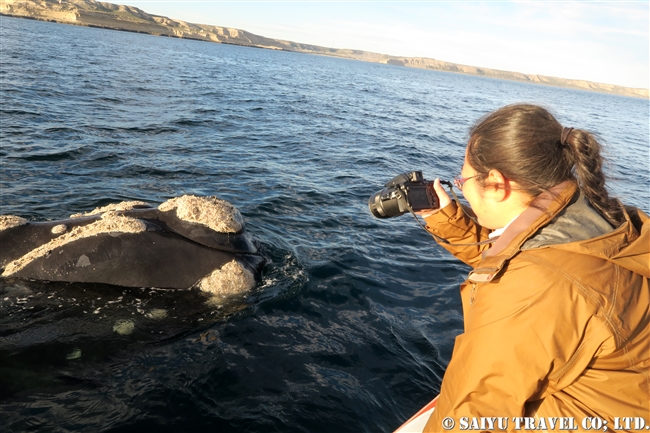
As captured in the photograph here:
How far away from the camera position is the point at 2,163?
35.1 feet

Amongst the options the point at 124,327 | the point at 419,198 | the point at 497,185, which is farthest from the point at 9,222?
the point at 497,185

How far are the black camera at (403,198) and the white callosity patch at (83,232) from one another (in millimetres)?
3157

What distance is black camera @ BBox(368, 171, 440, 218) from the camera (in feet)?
12.1

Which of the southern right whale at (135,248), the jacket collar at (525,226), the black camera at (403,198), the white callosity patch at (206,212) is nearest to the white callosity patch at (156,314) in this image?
the southern right whale at (135,248)

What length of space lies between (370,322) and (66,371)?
3639 mm

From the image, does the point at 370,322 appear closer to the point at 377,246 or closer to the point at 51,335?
the point at 377,246

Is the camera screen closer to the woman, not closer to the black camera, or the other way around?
the black camera

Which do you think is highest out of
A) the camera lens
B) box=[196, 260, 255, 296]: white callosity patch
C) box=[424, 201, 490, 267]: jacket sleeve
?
the camera lens

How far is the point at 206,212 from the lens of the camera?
18.8 feet

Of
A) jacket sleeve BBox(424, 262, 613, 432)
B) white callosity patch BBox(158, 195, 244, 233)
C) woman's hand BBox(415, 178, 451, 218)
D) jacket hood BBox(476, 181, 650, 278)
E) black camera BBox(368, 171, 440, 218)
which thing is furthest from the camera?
white callosity patch BBox(158, 195, 244, 233)

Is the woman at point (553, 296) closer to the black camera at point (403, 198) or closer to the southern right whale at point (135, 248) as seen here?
the black camera at point (403, 198)

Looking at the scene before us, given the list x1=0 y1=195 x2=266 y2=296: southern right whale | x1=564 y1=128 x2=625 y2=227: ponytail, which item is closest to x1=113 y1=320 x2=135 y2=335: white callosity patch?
x1=0 y1=195 x2=266 y2=296: southern right whale

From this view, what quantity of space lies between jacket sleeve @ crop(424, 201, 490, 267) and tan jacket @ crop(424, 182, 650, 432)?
1439mm

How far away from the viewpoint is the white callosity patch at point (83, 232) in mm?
5410
